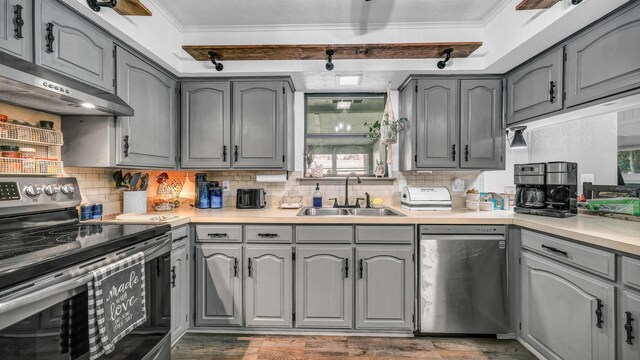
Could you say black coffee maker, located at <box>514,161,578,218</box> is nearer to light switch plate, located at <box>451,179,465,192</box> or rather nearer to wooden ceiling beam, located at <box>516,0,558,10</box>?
light switch plate, located at <box>451,179,465,192</box>

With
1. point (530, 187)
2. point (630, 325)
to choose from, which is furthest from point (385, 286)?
point (530, 187)

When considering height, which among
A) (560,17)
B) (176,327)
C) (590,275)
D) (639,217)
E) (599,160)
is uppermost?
(560,17)

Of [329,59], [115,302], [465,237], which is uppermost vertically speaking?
[329,59]

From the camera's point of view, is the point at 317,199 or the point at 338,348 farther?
the point at 317,199

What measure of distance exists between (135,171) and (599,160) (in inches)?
148

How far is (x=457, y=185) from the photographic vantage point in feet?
9.37

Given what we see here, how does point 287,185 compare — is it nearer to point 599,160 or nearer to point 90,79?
point 90,79

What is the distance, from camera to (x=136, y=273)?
145 cm

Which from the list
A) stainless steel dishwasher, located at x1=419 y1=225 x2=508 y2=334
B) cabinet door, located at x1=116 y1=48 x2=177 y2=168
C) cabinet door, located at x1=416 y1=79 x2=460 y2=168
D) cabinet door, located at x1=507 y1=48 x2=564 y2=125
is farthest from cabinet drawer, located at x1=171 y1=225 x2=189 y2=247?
cabinet door, located at x1=507 y1=48 x2=564 y2=125

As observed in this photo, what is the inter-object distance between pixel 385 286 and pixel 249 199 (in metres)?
1.43

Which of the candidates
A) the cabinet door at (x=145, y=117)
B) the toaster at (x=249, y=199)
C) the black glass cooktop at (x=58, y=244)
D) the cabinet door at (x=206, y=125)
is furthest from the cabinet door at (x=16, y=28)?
the toaster at (x=249, y=199)

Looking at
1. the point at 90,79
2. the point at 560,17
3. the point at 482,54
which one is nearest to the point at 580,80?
the point at 560,17

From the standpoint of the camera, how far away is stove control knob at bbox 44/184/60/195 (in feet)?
5.37

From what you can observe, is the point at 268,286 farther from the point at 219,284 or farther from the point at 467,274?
the point at 467,274
